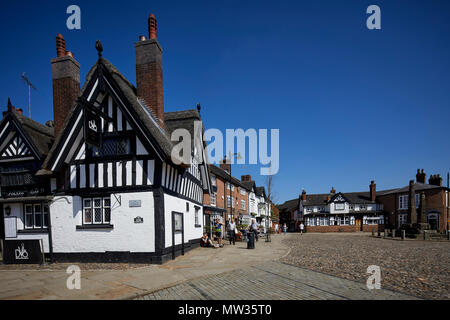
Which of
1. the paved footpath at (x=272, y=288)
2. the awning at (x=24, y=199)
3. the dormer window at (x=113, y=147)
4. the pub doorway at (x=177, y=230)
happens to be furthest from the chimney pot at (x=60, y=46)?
the paved footpath at (x=272, y=288)

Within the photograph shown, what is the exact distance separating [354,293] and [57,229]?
12.5m

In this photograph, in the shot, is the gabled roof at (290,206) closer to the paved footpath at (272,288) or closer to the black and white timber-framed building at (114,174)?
the black and white timber-framed building at (114,174)

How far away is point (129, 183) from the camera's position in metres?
11.8

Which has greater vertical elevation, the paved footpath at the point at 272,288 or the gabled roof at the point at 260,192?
the paved footpath at the point at 272,288

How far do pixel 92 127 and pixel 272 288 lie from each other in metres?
9.36

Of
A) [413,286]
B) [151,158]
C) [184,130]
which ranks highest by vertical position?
[184,130]

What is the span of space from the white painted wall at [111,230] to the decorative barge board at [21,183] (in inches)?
35.1

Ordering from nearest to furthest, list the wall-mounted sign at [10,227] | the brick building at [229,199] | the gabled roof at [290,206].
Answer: the wall-mounted sign at [10,227]
the brick building at [229,199]
the gabled roof at [290,206]

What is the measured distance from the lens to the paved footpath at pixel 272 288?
6227mm

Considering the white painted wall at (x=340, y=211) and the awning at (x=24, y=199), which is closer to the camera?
the awning at (x=24, y=199)

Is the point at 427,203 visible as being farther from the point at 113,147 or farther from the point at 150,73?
the point at 113,147

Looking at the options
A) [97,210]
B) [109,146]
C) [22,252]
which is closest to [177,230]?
[97,210]
